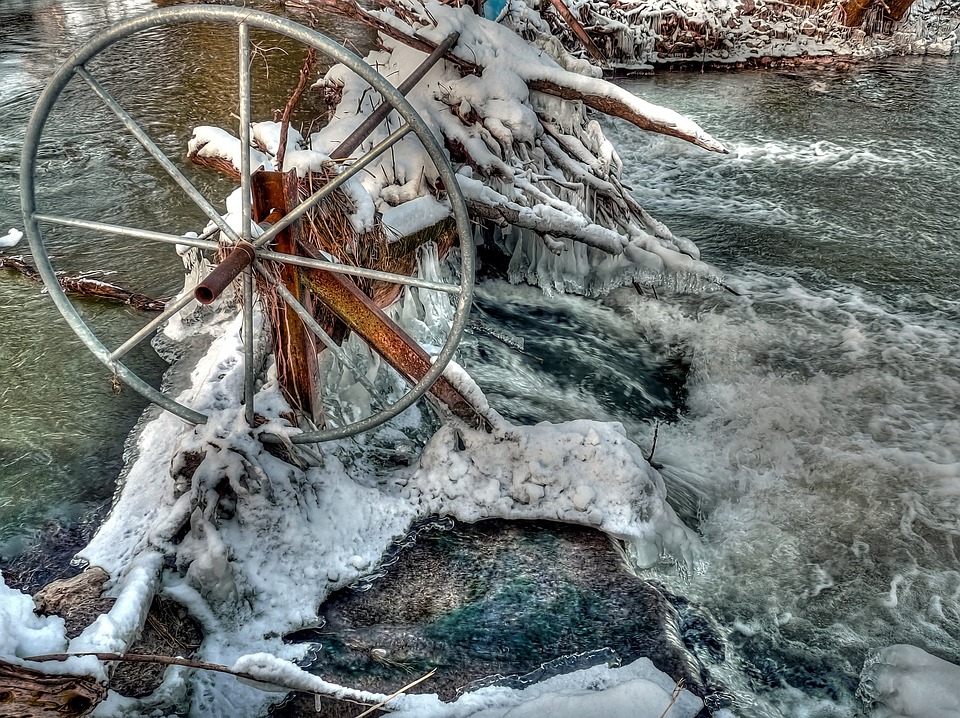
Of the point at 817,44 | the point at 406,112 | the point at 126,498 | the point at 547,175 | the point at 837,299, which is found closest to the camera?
the point at 406,112

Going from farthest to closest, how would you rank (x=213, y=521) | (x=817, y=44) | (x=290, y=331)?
1. (x=817, y=44)
2. (x=290, y=331)
3. (x=213, y=521)

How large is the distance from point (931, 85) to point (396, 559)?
8580mm

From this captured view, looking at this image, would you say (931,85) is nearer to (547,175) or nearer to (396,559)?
(547,175)

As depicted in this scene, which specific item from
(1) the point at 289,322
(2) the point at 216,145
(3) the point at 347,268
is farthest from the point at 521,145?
(3) the point at 347,268

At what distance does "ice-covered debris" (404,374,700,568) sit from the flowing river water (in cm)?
20

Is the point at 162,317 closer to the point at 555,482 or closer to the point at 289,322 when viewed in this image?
the point at 289,322

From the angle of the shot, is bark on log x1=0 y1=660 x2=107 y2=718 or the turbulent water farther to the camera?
the turbulent water

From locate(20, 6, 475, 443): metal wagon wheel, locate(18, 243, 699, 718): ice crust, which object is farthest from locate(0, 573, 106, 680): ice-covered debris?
locate(20, 6, 475, 443): metal wagon wheel

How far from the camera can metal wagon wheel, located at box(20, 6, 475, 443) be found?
196 cm

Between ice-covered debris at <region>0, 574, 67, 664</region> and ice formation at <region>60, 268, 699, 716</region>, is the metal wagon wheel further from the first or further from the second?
ice-covered debris at <region>0, 574, 67, 664</region>

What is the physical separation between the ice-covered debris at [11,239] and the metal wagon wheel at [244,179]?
3339 millimetres

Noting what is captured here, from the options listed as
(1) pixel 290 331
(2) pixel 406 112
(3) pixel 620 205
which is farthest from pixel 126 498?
(3) pixel 620 205

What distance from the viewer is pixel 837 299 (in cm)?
529

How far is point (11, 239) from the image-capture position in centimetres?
518
